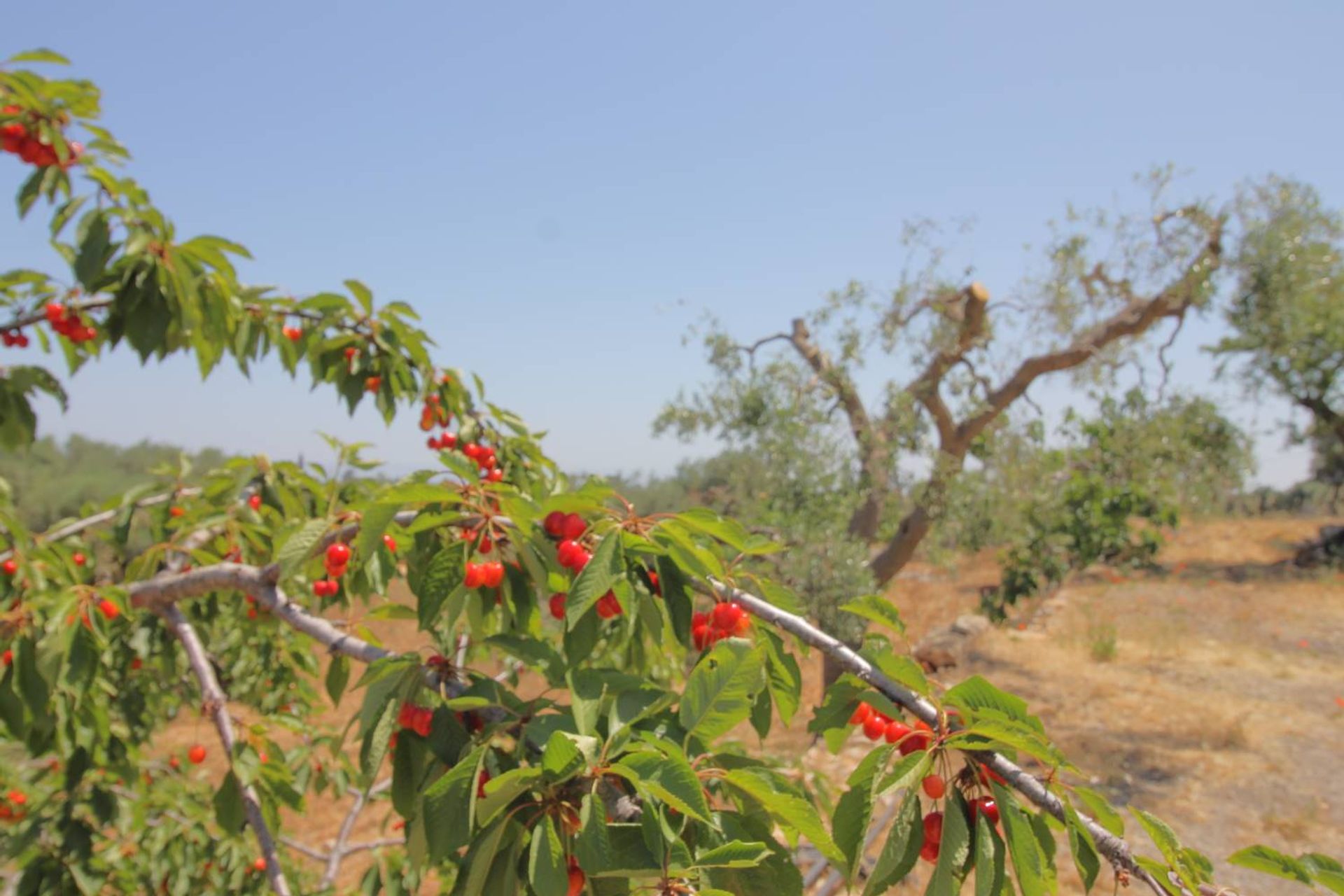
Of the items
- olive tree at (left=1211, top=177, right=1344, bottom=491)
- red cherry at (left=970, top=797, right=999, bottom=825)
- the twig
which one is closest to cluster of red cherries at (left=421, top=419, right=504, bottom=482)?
the twig

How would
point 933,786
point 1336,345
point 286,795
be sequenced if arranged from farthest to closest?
point 1336,345 → point 286,795 → point 933,786

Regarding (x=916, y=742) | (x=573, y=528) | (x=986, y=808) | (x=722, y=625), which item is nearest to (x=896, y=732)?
(x=916, y=742)

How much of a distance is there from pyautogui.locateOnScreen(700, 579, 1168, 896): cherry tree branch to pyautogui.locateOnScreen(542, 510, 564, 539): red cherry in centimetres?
24

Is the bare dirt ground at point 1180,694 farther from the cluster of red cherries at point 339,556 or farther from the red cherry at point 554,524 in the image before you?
the red cherry at point 554,524

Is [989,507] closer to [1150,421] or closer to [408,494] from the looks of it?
[1150,421]

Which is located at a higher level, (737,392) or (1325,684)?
(737,392)

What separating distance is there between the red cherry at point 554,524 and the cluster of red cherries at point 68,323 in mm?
1688

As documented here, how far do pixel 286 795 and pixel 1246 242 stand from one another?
319 inches

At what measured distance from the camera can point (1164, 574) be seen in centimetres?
1117

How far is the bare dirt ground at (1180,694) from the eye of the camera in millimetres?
4699

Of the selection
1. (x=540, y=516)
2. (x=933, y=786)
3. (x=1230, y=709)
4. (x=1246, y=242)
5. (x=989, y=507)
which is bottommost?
(x=1230, y=709)

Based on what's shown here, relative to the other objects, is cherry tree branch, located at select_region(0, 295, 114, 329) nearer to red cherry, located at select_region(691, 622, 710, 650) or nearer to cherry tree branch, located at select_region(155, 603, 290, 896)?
cherry tree branch, located at select_region(155, 603, 290, 896)

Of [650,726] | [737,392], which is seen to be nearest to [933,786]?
[650,726]

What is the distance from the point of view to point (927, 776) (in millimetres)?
937
